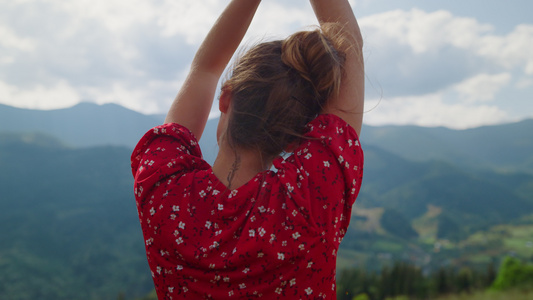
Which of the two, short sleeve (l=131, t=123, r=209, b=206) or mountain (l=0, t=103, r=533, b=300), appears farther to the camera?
mountain (l=0, t=103, r=533, b=300)

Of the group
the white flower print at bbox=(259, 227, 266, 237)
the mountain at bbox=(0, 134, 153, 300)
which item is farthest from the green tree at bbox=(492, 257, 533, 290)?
the mountain at bbox=(0, 134, 153, 300)

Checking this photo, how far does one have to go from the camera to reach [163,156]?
1289 millimetres

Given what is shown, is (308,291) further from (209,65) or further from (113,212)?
(113,212)

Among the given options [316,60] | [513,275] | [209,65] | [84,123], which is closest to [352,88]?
[316,60]

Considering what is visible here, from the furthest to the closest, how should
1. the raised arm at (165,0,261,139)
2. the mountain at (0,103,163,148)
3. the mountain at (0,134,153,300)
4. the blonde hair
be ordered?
the mountain at (0,103,163,148) → the mountain at (0,134,153,300) → the raised arm at (165,0,261,139) → the blonde hair

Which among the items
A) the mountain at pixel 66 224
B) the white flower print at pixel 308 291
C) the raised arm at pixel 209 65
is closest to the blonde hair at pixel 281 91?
the raised arm at pixel 209 65

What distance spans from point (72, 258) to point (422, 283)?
7570 cm

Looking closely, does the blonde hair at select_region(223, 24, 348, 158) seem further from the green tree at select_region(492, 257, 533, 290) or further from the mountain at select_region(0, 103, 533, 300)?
the mountain at select_region(0, 103, 533, 300)

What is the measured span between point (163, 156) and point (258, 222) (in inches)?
15.3

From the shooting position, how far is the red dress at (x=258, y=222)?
1095mm

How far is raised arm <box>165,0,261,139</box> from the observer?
57.9 inches

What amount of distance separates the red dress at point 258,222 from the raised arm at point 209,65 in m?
0.26

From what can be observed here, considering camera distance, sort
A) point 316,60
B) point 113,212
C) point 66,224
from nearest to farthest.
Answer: point 316,60, point 66,224, point 113,212

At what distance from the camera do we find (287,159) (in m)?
1.20
